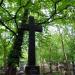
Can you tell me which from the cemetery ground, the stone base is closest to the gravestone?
the stone base

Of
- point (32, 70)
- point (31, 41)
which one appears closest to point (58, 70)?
point (31, 41)

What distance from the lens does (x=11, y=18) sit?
48.4ft

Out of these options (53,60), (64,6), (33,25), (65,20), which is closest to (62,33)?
(53,60)

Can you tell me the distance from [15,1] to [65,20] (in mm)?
3740

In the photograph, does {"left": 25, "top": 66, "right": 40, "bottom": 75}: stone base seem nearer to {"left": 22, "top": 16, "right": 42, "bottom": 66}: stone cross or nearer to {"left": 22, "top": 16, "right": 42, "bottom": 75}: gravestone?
{"left": 22, "top": 16, "right": 42, "bottom": 75}: gravestone

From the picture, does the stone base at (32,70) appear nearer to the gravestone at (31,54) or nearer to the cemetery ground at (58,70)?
the gravestone at (31,54)

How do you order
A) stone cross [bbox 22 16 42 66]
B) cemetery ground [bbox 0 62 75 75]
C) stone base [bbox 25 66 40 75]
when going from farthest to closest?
1. cemetery ground [bbox 0 62 75 75]
2. stone cross [bbox 22 16 42 66]
3. stone base [bbox 25 66 40 75]

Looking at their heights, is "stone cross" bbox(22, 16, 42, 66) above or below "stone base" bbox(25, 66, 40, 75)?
above

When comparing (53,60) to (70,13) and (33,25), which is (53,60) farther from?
(33,25)

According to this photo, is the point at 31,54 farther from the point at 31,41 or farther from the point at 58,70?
the point at 58,70

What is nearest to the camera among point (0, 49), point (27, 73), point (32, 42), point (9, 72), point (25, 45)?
point (27, 73)

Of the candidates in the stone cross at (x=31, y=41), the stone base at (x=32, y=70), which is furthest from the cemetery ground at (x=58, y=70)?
the stone base at (x=32, y=70)

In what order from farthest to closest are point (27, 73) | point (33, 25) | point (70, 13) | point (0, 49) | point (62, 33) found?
point (62, 33) → point (0, 49) → point (70, 13) → point (33, 25) → point (27, 73)

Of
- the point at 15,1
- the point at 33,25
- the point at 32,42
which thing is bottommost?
the point at 32,42
